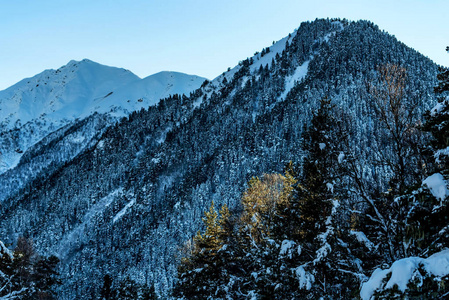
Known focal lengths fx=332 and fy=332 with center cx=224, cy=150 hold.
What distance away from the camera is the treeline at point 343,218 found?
22.1 ft

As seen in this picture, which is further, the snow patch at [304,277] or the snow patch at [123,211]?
the snow patch at [123,211]

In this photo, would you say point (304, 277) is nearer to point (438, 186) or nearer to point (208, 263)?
point (438, 186)

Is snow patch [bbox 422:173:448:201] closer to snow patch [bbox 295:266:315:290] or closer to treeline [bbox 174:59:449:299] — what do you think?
treeline [bbox 174:59:449:299]

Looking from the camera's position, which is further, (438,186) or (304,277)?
(304,277)

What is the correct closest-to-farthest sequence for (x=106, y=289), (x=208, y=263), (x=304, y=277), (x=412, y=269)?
(x=412, y=269) < (x=304, y=277) < (x=208, y=263) < (x=106, y=289)

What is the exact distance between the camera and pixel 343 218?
47.5 ft

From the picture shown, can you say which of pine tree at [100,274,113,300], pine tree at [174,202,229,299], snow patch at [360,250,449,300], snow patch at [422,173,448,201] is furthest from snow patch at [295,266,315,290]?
pine tree at [100,274,113,300]

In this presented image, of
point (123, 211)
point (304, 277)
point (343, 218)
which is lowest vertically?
point (304, 277)

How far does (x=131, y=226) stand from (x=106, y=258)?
69.0 feet

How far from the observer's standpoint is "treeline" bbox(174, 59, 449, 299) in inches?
266

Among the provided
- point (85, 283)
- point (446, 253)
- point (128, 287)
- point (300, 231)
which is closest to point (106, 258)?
point (85, 283)

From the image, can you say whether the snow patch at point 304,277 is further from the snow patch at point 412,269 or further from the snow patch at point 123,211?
the snow patch at point 123,211

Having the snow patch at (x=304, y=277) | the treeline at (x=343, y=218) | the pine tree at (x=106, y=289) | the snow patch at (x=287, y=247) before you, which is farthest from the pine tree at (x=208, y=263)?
the pine tree at (x=106, y=289)

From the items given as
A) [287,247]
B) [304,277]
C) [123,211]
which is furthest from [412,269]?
[123,211]
